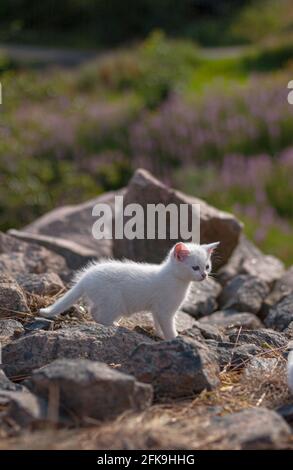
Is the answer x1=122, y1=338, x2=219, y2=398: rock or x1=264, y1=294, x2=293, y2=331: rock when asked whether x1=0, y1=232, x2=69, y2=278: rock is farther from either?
x1=122, y1=338, x2=219, y2=398: rock

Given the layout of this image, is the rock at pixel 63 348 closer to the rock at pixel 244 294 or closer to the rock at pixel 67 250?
the rock at pixel 244 294

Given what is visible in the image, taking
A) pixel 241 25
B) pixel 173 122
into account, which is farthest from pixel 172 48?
pixel 241 25

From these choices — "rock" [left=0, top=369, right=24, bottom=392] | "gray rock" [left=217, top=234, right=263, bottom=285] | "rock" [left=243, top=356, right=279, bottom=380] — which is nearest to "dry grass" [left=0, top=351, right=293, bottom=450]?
"rock" [left=243, top=356, right=279, bottom=380]

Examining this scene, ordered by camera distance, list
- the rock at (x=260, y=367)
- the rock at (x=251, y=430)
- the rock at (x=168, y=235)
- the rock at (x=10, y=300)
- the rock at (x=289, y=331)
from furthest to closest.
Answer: the rock at (x=168, y=235), the rock at (x=289, y=331), the rock at (x=10, y=300), the rock at (x=260, y=367), the rock at (x=251, y=430)

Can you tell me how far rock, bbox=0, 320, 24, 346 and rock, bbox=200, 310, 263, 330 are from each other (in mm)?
1638

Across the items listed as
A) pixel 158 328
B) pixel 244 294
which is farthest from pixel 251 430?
pixel 244 294

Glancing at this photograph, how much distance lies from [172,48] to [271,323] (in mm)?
13268

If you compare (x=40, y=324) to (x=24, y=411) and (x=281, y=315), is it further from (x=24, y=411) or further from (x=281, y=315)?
(x=281, y=315)

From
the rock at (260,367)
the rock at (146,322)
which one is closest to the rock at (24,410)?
the rock at (260,367)

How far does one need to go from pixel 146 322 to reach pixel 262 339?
1040 millimetres

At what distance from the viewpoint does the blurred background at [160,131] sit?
37.5 feet

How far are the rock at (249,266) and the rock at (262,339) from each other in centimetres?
201
